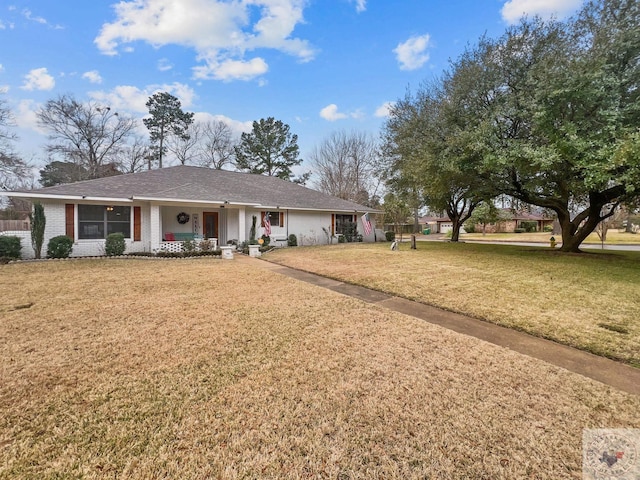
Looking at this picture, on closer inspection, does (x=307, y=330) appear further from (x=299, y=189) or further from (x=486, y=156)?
(x=299, y=189)

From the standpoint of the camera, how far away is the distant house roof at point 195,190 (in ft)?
37.6

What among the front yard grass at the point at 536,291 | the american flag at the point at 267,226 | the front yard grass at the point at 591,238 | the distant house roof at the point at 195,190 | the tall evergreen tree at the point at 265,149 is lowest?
the front yard grass at the point at 536,291

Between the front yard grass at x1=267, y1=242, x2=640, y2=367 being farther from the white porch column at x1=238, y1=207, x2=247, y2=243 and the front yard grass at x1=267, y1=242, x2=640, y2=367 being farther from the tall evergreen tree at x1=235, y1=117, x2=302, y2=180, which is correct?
the tall evergreen tree at x1=235, y1=117, x2=302, y2=180

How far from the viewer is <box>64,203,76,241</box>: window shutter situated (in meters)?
11.2

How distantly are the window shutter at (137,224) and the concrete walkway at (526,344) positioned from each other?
11.0 meters

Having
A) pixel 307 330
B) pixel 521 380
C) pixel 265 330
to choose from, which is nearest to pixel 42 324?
pixel 265 330

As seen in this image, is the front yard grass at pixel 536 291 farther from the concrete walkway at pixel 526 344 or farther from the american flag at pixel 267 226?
the american flag at pixel 267 226

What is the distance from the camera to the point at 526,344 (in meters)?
3.80

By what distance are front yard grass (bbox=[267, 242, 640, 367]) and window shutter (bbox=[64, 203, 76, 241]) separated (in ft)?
29.3

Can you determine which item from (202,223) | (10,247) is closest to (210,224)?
(202,223)

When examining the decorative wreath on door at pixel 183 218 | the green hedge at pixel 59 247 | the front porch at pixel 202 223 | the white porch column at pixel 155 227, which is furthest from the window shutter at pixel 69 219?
the decorative wreath on door at pixel 183 218

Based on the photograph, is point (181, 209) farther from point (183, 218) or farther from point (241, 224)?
point (241, 224)

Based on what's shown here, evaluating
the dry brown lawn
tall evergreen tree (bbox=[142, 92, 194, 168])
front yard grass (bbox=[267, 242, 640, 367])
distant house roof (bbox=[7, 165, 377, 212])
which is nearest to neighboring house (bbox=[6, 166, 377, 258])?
distant house roof (bbox=[7, 165, 377, 212])

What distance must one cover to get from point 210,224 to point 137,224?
3.78 metres
